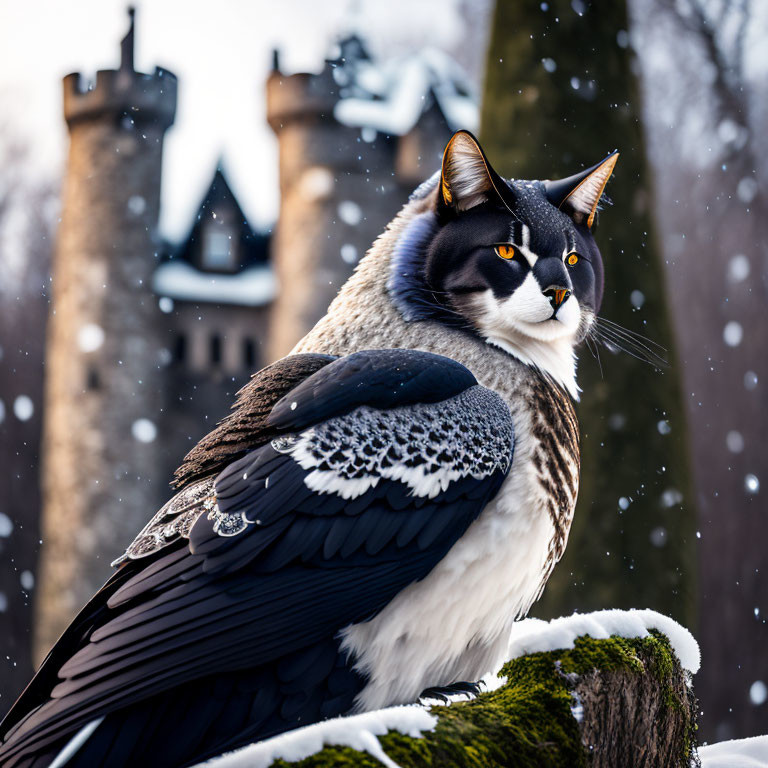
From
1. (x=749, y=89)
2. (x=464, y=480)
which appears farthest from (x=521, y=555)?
(x=749, y=89)

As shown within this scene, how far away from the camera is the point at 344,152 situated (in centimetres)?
1385

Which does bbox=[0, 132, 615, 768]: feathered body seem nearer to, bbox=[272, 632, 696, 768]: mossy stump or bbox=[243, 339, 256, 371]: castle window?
bbox=[272, 632, 696, 768]: mossy stump

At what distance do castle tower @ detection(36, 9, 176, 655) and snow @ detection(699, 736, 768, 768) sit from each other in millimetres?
11239

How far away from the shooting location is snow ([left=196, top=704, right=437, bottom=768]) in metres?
1.48

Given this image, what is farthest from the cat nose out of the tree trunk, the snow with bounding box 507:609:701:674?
the tree trunk

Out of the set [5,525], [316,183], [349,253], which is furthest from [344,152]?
[5,525]

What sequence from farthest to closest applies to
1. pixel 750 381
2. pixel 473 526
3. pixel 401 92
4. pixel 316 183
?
pixel 750 381 < pixel 316 183 < pixel 401 92 < pixel 473 526

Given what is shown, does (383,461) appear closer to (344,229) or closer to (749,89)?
(344,229)

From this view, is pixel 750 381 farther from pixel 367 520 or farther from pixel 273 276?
pixel 367 520

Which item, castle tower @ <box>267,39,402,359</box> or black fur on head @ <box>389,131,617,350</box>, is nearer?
black fur on head @ <box>389,131,617,350</box>

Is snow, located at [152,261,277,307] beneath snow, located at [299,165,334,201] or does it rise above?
beneath

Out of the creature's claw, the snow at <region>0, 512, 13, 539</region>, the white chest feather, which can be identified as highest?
the white chest feather

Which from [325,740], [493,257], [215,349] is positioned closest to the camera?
[325,740]

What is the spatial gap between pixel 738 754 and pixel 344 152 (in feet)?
39.8
